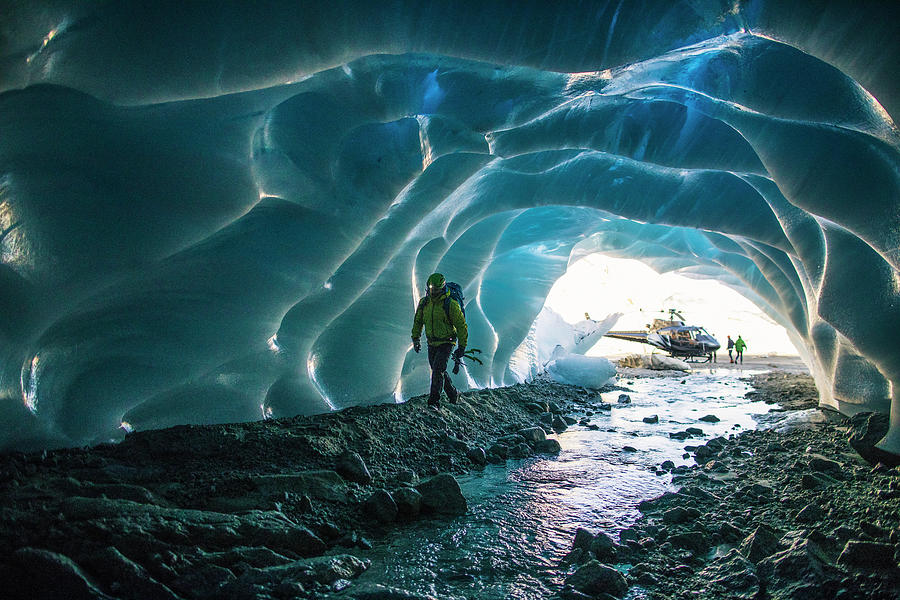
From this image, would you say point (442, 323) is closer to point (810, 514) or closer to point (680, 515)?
point (680, 515)

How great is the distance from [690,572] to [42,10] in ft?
15.1

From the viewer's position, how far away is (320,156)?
4.69m

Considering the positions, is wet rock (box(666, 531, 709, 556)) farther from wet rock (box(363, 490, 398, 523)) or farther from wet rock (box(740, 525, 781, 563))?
wet rock (box(363, 490, 398, 523))

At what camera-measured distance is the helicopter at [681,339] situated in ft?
87.0

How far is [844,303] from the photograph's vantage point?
5.21 meters

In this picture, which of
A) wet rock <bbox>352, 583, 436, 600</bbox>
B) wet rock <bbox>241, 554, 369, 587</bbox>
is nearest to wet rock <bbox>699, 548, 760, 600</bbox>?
wet rock <bbox>352, 583, 436, 600</bbox>

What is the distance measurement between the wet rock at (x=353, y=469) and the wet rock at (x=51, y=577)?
2.22 m

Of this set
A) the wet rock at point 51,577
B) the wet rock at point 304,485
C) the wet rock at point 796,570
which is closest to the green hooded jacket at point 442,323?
the wet rock at point 304,485

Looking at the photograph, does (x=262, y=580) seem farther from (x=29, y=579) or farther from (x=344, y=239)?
(x=344, y=239)

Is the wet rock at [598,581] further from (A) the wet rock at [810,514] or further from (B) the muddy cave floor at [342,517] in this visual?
(A) the wet rock at [810,514]

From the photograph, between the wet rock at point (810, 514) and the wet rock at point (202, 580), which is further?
the wet rock at point (810, 514)

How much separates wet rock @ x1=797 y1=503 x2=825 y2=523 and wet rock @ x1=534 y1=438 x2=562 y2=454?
2.88 metres

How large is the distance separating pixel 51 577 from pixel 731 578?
323cm

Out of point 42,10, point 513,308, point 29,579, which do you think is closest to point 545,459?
point 29,579
